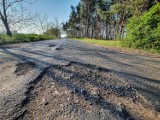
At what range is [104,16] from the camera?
2208 centimetres

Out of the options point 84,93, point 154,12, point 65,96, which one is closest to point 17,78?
point 65,96

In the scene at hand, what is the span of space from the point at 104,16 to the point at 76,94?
21944mm

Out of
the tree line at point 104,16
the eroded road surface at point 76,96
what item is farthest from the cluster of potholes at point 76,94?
the tree line at point 104,16

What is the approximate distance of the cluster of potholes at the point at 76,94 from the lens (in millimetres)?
1468

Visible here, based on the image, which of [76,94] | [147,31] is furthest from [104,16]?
[76,94]

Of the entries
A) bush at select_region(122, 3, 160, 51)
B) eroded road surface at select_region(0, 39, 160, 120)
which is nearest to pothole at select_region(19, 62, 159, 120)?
eroded road surface at select_region(0, 39, 160, 120)

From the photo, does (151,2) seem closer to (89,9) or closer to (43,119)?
(43,119)

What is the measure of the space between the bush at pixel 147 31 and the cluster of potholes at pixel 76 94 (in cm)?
534

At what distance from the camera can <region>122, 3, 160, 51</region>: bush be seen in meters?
6.83

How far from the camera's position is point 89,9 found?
3288 centimetres

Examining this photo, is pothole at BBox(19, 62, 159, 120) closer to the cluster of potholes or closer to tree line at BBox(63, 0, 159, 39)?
the cluster of potholes

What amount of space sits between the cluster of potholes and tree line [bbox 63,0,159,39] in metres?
10.8

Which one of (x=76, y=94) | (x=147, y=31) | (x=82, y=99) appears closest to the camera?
(x=82, y=99)

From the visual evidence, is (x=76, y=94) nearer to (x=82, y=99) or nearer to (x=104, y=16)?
(x=82, y=99)
